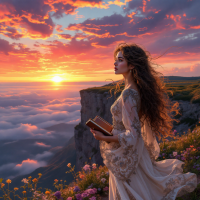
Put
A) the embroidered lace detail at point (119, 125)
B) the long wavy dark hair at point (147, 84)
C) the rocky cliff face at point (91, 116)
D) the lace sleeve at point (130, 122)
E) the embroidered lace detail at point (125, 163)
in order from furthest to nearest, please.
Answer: the rocky cliff face at point (91, 116)
the embroidered lace detail at point (119, 125)
the long wavy dark hair at point (147, 84)
the embroidered lace detail at point (125, 163)
the lace sleeve at point (130, 122)

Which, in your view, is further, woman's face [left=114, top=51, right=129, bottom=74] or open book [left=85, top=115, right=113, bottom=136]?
woman's face [left=114, top=51, right=129, bottom=74]

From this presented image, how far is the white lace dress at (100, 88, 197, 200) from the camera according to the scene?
8.63 ft

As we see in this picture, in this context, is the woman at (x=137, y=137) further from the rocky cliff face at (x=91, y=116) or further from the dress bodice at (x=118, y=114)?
the rocky cliff face at (x=91, y=116)

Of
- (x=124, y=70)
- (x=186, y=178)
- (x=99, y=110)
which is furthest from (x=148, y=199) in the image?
(x=99, y=110)

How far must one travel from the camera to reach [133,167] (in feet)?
8.95

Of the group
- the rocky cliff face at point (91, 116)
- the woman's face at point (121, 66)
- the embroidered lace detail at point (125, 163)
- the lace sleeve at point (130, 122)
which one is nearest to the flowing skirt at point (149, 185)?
the embroidered lace detail at point (125, 163)

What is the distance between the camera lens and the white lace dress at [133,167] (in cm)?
263

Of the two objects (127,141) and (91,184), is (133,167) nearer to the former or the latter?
(127,141)

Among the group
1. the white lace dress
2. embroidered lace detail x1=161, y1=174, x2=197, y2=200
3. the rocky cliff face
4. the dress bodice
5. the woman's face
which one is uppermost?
the woman's face

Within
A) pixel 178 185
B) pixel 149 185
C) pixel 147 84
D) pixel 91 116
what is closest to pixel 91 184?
pixel 149 185

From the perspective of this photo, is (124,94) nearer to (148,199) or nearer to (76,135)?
(148,199)

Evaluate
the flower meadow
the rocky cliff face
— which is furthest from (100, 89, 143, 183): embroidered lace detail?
the rocky cliff face

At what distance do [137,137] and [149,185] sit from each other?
3.58 ft

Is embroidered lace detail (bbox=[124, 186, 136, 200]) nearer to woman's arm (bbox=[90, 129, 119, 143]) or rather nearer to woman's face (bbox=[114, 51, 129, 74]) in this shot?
Answer: woman's arm (bbox=[90, 129, 119, 143])
